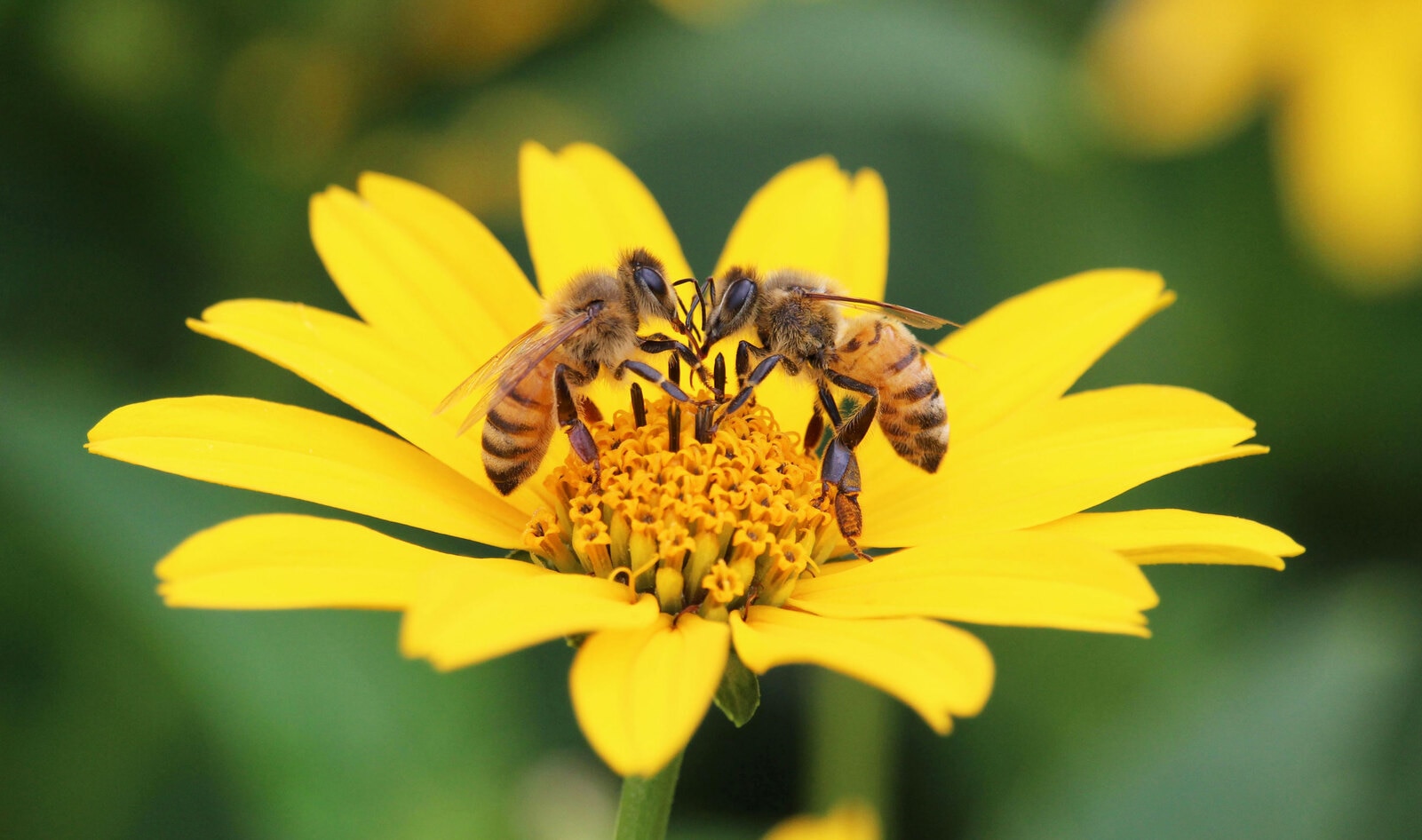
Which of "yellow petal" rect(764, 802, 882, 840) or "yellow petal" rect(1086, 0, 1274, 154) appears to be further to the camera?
"yellow petal" rect(1086, 0, 1274, 154)

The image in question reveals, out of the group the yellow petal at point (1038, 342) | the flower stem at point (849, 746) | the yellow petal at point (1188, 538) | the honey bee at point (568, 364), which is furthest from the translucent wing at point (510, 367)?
the flower stem at point (849, 746)

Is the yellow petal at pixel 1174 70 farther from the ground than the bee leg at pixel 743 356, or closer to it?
farther from the ground

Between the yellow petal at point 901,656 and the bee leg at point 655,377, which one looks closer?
the yellow petal at point 901,656

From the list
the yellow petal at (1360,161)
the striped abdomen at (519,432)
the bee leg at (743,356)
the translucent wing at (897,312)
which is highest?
the yellow petal at (1360,161)

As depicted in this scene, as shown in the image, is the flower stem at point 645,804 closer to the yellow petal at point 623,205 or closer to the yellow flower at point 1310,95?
the yellow petal at point 623,205

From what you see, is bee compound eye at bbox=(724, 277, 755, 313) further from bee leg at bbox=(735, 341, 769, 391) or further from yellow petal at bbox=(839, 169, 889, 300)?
yellow petal at bbox=(839, 169, 889, 300)

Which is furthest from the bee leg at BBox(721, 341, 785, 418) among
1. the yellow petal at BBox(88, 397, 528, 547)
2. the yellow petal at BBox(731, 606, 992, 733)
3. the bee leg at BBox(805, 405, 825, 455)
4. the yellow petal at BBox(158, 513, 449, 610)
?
the yellow petal at BBox(158, 513, 449, 610)

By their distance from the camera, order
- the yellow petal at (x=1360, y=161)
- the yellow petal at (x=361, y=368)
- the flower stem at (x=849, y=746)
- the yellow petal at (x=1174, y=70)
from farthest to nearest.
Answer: the yellow petal at (x=1174, y=70), the yellow petal at (x=1360, y=161), the flower stem at (x=849, y=746), the yellow petal at (x=361, y=368)
